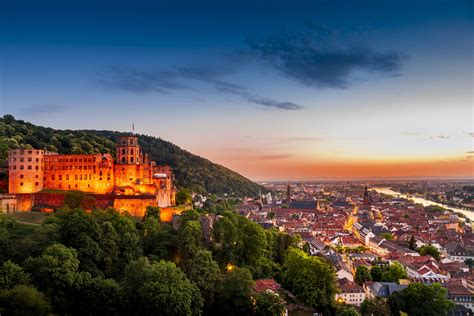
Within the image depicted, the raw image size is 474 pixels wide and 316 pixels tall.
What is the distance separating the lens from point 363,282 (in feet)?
185

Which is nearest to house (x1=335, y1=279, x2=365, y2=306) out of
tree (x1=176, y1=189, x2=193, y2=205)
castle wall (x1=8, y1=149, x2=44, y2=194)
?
tree (x1=176, y1=189, x2=193, y2=205)

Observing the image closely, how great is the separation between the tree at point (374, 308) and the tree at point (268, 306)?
30.0 feet

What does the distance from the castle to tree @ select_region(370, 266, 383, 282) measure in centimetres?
2554

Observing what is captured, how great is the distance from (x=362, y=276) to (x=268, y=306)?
23.1m

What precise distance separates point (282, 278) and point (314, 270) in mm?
4417

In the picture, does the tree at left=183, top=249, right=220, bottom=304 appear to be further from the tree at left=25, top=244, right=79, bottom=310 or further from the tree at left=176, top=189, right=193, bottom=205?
the tree at left=176, top=189, right=193, bottom=205

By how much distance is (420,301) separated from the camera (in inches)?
1737

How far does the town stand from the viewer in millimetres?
51969

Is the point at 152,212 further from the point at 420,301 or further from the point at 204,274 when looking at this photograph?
the point at 420,301

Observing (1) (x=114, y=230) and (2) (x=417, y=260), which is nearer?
(1) (x=114, y=230)

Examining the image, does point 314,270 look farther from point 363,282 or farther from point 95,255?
point 95,255

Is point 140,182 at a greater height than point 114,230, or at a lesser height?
greater

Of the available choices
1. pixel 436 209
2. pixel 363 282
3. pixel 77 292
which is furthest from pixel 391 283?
pixel 436 209

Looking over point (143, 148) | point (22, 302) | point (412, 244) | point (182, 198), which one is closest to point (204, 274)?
point (22, 302)
